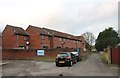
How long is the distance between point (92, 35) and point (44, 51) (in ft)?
210

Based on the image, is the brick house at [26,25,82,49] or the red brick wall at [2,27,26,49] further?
the brick house at [26,25,82,49]

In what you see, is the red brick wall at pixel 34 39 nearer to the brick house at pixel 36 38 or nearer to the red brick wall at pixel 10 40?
the brick house at pixel 36 38

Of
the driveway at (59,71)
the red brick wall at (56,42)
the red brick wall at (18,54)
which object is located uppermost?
the red brick wall at (56,42)

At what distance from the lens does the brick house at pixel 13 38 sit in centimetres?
5144

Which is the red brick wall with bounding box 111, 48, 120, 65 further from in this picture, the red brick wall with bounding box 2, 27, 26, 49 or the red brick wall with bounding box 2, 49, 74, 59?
the red brick wall with bounding box 2, 27, 26, 49

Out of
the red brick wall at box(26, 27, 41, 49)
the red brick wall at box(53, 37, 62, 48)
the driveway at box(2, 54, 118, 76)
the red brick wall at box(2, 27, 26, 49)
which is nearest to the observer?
the driveway at box(2, 54, 118, 76)

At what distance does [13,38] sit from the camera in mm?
51219

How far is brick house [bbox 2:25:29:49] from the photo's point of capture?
51.4m

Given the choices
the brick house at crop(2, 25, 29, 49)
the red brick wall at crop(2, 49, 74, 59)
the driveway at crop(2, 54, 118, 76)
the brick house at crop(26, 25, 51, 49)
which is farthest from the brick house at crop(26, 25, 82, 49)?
the driveway at crop(2, 54, 118, 76)

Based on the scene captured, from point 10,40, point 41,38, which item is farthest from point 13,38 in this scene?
point 41,38

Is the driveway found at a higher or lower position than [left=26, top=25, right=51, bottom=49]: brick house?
lower

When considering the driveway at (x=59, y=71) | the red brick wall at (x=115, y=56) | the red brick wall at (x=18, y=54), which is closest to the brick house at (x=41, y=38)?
the red brick wall at (x=18, y=54)

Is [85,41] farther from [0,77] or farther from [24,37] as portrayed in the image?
[0,77]

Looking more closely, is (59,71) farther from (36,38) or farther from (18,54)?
(36,38)
